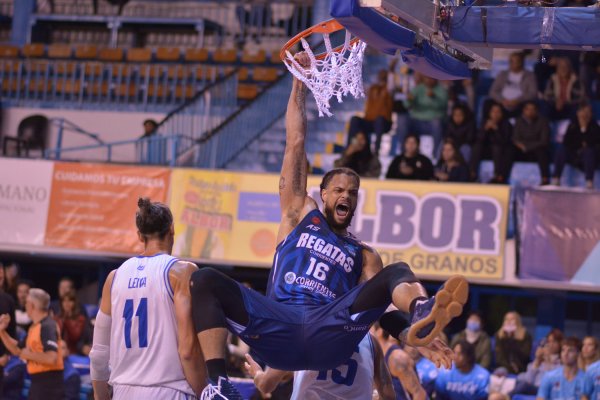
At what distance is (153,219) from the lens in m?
6.62

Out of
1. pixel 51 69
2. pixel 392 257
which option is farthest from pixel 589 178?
pixel 51 69

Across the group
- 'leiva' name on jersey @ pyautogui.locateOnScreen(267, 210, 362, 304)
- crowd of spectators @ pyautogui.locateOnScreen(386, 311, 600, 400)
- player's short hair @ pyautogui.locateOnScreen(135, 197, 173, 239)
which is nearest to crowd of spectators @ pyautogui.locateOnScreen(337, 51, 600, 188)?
crowd of spectators @ pyautogui.locateOnScreen(386, 311, 600, 400)

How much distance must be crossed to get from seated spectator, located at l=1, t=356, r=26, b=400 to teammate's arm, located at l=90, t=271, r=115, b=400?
24.1 feet

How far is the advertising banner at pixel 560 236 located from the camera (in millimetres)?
13797

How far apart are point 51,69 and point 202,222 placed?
823cm

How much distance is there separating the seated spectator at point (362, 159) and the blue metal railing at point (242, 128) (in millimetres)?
2239

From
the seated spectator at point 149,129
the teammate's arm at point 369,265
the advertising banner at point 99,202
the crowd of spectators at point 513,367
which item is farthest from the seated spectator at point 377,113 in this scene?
the teammate's arm at point 369,265

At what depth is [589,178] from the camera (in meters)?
15.0

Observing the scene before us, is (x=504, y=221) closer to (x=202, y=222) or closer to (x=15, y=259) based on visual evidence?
(x=202, y=222)

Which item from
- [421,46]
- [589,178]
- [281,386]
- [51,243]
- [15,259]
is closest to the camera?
[421,46]

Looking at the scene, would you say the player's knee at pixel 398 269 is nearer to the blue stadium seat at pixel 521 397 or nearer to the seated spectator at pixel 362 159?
the blue stadium seat at pixel 521 397

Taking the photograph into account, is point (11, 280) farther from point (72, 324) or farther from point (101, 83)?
point (101, 83)

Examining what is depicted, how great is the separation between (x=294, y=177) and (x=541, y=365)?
6834 mm

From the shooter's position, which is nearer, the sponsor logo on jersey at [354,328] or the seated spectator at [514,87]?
the sponsor logo on jersey at [354,328]
